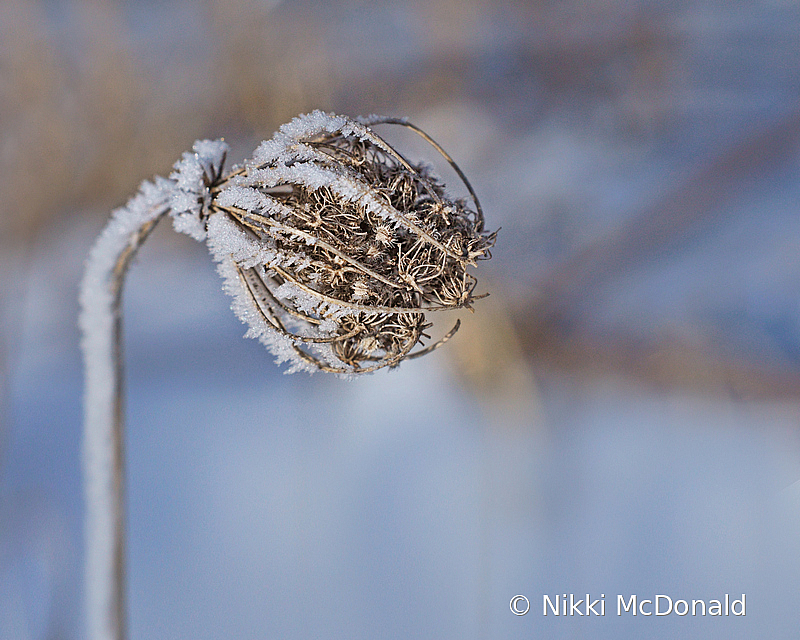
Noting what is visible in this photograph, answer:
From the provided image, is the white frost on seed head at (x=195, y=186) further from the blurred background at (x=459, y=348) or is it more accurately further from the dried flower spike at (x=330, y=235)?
the blurred background at (x=459, y=348)

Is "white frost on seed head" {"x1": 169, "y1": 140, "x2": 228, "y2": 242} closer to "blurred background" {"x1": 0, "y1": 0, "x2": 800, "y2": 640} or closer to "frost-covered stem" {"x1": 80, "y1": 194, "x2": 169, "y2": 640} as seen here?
"frost-covered stem" {"x1": 80, "y1": 194, "x2": 169, "y2": 640}

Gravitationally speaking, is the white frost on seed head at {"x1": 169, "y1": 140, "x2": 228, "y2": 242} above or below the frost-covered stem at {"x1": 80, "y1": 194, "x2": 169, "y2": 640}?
above

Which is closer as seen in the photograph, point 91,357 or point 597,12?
point 91,357

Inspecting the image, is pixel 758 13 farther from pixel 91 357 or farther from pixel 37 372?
pixel 37 372

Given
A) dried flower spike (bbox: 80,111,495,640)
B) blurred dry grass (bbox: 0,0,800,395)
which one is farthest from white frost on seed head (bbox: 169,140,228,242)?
blurred dry grass (bbox: 0,0,800,395)

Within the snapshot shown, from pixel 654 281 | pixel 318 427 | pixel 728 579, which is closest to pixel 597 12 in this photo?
pixel 654 281

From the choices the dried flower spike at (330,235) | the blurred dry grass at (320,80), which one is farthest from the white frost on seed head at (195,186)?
the blurred dry grass at (320,80)
